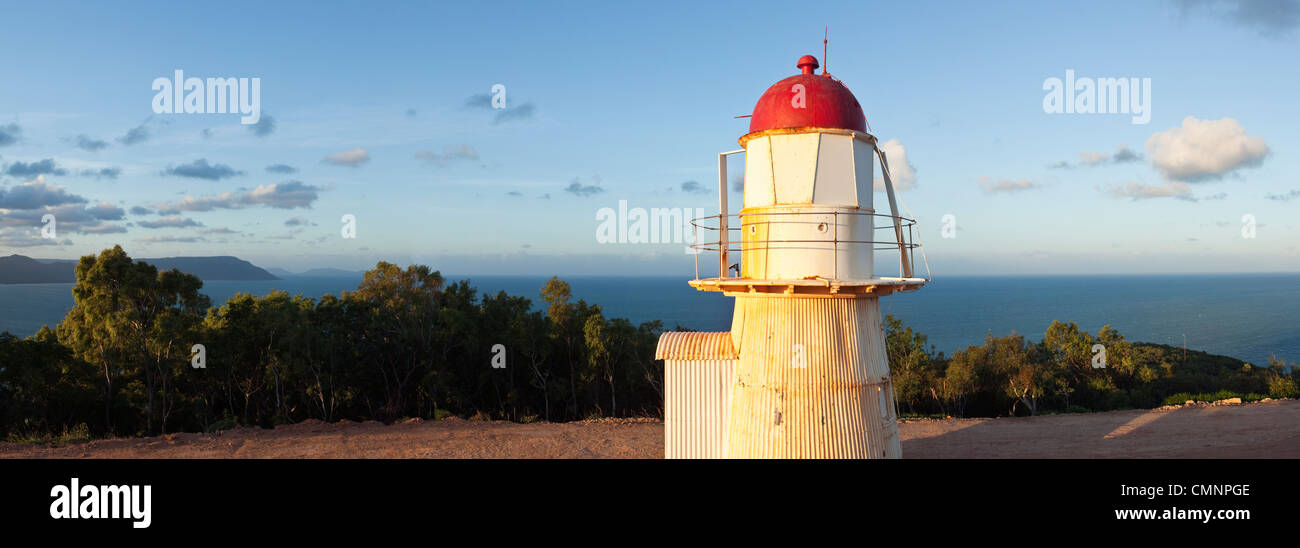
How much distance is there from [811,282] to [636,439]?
13.0 m

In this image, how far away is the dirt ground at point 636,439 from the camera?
1761cm

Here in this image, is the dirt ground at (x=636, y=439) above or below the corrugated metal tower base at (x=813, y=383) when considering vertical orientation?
below

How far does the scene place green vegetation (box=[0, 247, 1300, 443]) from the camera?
20172 millimetres

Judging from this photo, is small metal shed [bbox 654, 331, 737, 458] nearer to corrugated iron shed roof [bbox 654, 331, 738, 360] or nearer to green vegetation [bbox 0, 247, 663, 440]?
corrugated iron shed roof [bbox 654, 331, 738, 360]

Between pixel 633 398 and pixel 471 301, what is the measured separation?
817 centimetres

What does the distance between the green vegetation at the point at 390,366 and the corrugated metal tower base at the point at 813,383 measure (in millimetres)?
16908

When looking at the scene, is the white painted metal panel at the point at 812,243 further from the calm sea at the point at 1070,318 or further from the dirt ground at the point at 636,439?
the calm sea at the point at 1070,318

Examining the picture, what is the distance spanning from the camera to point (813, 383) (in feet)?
28.8

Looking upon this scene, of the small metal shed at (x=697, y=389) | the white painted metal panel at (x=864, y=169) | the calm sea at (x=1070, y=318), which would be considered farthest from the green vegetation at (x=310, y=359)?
the calm sea at (x=1070, y=318)

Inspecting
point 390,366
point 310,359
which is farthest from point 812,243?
point 390,366

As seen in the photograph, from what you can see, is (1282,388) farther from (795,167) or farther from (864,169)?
(795,167)

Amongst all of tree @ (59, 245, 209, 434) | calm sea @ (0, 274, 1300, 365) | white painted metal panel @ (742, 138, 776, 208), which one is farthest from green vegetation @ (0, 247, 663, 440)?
calm sea @ (0, 274, 1300, 365)

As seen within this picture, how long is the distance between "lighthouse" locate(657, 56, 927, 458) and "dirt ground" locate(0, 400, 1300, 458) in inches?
389
